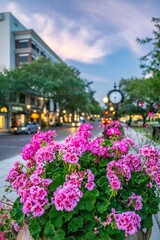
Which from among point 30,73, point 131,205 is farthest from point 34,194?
point 30,73

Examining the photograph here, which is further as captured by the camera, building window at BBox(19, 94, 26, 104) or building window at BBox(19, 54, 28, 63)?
building window at BBox(19, 54, 28, 63)

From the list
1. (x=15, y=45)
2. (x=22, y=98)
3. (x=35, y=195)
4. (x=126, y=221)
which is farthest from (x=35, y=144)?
(x=15, y=45)

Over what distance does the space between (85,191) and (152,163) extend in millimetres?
775

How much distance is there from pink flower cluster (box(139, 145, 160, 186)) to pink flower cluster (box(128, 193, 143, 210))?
10.7 inches

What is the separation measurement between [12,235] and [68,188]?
124 centimetres

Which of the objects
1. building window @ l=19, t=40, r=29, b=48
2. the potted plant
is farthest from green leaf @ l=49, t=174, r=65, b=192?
building window @ l=19, t=40, r=29, b=48

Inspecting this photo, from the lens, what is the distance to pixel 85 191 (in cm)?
260

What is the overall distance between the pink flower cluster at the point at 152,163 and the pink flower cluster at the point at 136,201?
271mm

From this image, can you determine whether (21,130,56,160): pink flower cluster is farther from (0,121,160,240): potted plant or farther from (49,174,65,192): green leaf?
(49,174,65,192): green leaf

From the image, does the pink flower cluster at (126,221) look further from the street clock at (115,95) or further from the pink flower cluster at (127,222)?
the street clock at (115,95)

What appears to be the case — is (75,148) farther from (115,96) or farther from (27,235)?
(115,96)

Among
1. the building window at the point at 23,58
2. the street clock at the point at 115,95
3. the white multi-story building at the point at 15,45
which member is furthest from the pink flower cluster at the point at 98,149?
the building window at the point at 23,58

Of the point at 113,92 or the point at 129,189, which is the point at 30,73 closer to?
the point at 113,92

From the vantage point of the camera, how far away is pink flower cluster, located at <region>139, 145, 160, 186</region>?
2863mm
